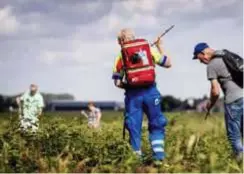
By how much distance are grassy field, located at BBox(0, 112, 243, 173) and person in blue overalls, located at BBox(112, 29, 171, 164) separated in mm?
183

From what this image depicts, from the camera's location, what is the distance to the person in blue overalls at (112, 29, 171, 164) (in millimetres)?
9195

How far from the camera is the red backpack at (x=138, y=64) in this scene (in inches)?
357

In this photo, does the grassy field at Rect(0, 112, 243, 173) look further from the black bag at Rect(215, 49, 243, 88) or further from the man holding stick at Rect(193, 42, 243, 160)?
the black bag at Rect(215, 49, 243, 88)

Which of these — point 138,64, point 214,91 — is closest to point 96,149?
point 138,64

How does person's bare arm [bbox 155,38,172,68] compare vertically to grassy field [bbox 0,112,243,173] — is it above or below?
above

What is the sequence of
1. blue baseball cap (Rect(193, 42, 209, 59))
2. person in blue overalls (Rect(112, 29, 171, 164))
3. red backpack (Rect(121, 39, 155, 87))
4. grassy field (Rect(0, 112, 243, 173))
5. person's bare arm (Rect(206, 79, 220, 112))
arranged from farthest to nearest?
person in blue overalls (Rect(112, 29, 171, 164)) < red backpack (Rect(121, 39, 155, 87)) < blue baseball cap (Rect(193, 42, 209, 59)) < person's bare arm (Rect(206, 79, 220, 112)) < grassy field (Rect(0, 112, 243, 173))

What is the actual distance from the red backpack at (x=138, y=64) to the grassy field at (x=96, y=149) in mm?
606

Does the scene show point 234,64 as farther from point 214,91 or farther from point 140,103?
point 140,103

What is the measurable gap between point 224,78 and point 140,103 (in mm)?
1212

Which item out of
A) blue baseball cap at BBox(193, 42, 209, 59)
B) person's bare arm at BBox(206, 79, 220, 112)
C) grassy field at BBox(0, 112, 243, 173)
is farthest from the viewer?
blue baseball cap at BBox(193, 42, 209, 59)

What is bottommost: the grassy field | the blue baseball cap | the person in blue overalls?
the grassy field

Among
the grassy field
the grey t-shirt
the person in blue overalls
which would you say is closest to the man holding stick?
the grey t-shirt

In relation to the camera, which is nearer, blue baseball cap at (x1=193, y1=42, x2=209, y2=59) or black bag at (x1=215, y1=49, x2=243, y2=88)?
Result: black bag at (x1=215, y1=49, x2=243, y2=88)

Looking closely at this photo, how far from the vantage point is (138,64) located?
9.12m
